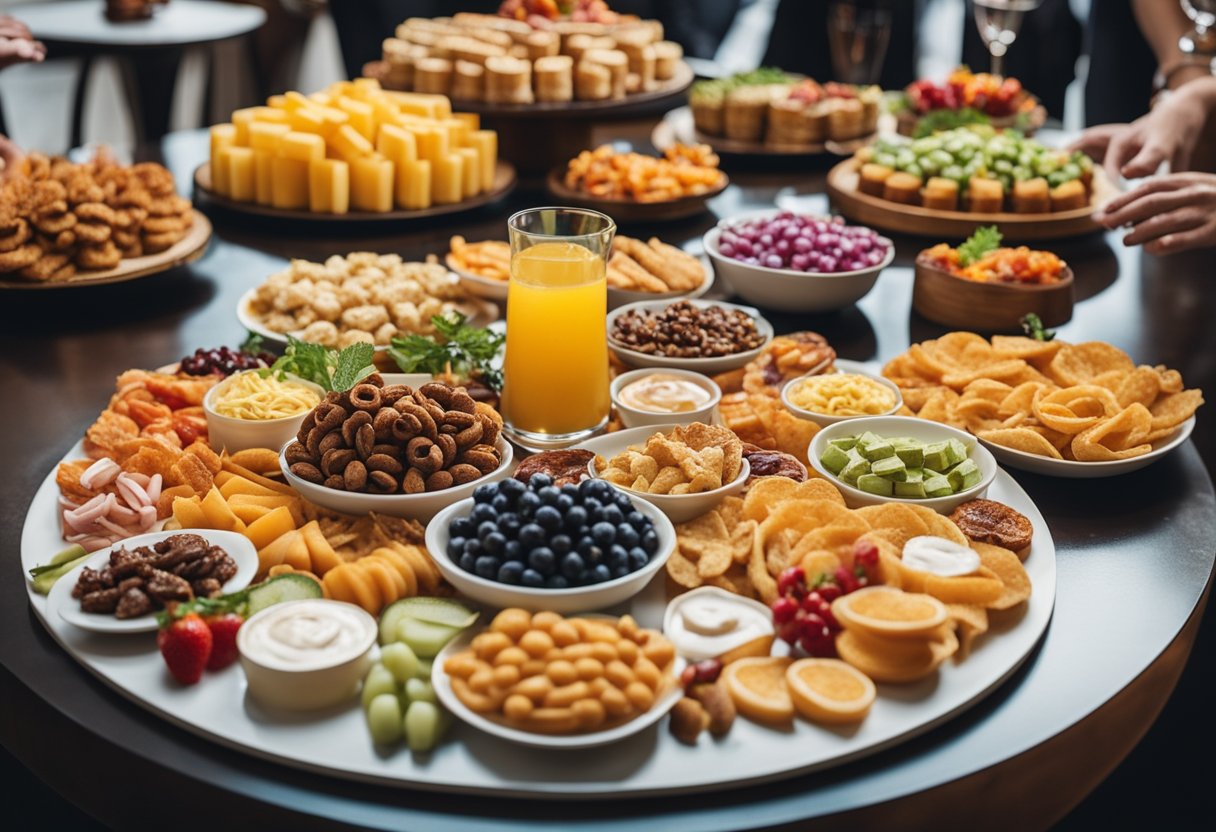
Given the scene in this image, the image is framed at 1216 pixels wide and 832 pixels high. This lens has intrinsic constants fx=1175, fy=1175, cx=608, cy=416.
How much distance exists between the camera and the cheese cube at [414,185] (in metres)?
3.13

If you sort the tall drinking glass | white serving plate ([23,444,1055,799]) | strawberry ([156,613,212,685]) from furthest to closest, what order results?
1. the tall drinking glass
2. strawberry ([156,613,212,685])
3. white serving plate ([23,444,1055,799])

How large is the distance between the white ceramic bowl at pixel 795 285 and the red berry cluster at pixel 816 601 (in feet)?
3.76

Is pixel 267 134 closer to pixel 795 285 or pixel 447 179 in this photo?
pixel 447 179

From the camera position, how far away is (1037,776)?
4.61 ft

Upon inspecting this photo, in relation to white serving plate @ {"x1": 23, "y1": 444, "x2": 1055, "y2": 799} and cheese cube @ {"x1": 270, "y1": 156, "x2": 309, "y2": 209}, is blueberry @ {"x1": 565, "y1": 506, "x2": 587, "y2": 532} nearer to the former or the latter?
white serving plate @ {"x1": 23, "y1": 444, "x2": 1055, "y2": 799}

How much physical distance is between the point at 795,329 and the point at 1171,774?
49.1 inches

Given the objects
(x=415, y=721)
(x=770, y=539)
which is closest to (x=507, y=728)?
(x=415, y=721)

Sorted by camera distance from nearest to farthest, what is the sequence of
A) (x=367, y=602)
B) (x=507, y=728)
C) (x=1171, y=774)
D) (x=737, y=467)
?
1. (x=507, y=728)
2. (x=367, y=602)
3. (x=737, y=467)
4. (x=1171, y=774)

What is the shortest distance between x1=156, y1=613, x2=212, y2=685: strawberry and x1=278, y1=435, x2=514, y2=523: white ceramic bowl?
34cm

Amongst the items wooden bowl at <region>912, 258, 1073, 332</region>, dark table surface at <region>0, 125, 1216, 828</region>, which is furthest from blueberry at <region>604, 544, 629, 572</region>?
wooden bowl at <region>912, 258, 1073, 332</region>

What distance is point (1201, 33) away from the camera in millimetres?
3641

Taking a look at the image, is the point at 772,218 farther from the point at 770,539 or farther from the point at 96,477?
the point at 96,477

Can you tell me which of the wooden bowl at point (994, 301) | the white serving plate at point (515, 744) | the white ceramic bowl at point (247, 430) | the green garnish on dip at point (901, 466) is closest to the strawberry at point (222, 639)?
the white serving plate at point (515, 744)

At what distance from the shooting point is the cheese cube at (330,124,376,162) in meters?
3.09
